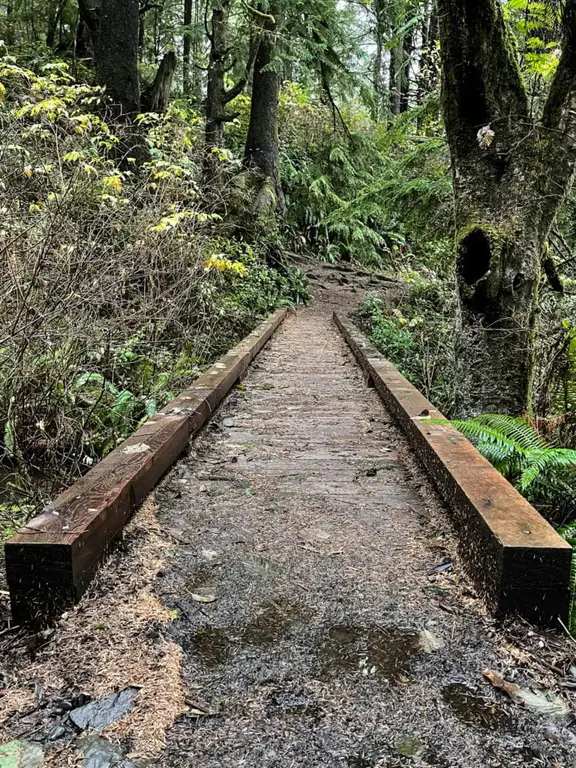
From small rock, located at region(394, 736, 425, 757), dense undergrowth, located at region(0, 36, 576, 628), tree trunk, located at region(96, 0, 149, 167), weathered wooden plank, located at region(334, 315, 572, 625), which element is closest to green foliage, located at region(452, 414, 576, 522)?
dense undergrowth, located at region(0, 36, 576, 628)

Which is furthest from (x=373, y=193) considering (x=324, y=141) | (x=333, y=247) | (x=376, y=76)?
(x=376, y=76)

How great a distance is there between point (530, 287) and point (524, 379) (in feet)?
2.62

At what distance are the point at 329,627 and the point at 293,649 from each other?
0.20 m

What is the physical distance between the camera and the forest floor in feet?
5.56

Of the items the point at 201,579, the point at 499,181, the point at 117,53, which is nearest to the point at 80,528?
the point at 201,579

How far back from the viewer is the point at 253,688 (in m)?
1.92

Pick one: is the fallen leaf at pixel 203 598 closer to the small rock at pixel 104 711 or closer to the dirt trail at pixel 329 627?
the dirt trail at pixel 329 627

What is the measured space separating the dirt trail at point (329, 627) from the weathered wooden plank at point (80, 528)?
0.26 m

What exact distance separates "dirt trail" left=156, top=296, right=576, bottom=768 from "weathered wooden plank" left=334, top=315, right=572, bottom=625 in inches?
5.1

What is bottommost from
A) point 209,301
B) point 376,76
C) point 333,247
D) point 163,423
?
point 163,423

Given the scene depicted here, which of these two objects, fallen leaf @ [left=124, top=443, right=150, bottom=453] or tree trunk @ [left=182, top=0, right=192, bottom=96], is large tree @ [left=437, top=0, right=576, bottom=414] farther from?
tree trunk @ [left=182, top=0, right=192, bottom=96]

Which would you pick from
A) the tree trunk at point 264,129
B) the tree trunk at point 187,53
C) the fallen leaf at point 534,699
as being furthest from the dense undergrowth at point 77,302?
the tree trunk at point 187,53

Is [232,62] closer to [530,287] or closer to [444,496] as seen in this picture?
[530,287]

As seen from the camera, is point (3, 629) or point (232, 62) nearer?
point (3, 629)
